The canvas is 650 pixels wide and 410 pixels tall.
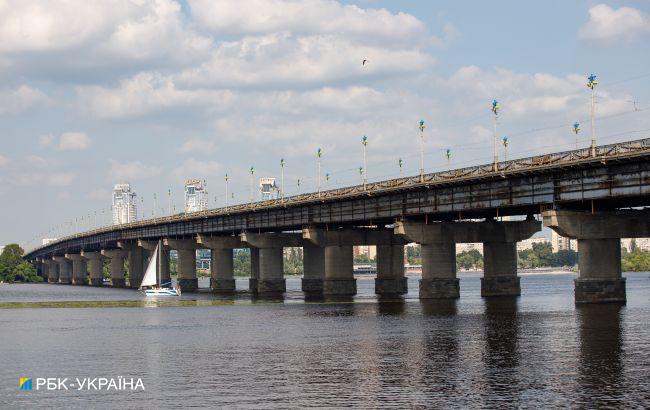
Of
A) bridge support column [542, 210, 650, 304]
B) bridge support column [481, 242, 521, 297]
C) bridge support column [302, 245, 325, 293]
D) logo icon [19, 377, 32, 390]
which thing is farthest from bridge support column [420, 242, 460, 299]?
logo icon [19, 377, 32, 390]

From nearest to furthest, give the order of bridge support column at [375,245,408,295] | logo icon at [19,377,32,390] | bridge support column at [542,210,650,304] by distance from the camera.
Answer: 1. logo icon at [19,377,32,390]
2. bridge support column at [542,210,650,304]
3. bridge support column at [375,245,408,295]

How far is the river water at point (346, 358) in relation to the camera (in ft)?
166

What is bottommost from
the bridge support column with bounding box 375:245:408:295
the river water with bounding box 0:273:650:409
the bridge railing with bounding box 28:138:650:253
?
the river water with bounding box 0:273:650:409

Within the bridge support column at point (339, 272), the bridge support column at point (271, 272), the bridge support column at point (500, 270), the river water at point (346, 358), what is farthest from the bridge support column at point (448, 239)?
the bridge support column at point (271, 272)

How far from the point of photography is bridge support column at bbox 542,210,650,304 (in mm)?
106375

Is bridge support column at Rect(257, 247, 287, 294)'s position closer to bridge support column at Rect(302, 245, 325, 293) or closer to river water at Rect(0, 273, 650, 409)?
bridge support column at Rect(302, 245, 325, 293)

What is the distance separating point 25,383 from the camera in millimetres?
56594

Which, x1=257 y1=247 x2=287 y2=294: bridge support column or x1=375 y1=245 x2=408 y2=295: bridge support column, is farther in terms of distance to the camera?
x1=257 y1=247 x2=287 y2=294: bridge support column

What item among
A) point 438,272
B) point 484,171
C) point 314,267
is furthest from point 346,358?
point 314,267

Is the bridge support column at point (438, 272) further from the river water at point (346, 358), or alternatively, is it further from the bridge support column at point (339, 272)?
the bridge support column at point (339, 272)

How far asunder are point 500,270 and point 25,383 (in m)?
90.4

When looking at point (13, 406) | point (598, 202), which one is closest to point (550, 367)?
point (13, 406)

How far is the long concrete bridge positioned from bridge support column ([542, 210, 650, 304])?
105 millimetres

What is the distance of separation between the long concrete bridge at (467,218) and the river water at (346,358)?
8861 mm
